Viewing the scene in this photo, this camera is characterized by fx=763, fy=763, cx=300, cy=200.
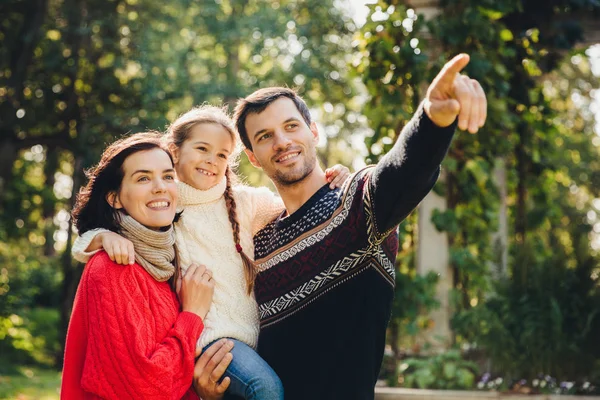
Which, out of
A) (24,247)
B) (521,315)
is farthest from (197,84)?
(521,315)

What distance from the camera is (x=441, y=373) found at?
498 centimetres

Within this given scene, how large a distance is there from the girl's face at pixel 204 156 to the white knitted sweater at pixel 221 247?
39 mm

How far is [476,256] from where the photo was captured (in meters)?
5.84

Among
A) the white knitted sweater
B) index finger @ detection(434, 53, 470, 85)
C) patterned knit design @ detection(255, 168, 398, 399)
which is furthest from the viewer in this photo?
the white knitted sweater

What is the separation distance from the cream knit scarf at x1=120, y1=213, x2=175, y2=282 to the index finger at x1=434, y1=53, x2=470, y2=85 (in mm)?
1159

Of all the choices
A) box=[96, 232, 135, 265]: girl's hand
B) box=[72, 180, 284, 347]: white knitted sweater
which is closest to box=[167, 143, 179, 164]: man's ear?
box=[72, 180, 284, 347]: white knitted sweater

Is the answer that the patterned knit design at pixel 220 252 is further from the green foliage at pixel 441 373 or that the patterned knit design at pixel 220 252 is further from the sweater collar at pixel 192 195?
the green foliage at pixel 441 373

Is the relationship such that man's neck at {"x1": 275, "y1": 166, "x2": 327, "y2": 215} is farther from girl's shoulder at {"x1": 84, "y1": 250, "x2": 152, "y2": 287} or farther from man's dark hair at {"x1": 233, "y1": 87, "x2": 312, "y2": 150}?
girl's shoulder at {"x1": 84, "y1": 250, "x2": 152, "y2": 287}

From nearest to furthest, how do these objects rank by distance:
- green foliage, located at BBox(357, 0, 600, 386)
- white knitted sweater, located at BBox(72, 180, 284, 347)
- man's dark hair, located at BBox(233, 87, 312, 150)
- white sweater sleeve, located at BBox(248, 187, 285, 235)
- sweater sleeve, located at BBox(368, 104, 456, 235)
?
sweater sleeve, located at BBox(368, 104, 456, 235)
white knitted sweater, located at BBox(72, 180, 284, 347)
man's dark hair, located at BBox(233, 87, 312, 150)
white sweater sleeve, located at BBox(248, 187, 285, 235)
green foliage, located at BBox(357, 0, 600, 386)

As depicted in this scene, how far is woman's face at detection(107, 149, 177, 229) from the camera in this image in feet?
8.42

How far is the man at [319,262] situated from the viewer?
237 centimetres

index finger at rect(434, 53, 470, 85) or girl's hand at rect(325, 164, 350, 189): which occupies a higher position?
index finger at rect(434, 53, 470, 85)

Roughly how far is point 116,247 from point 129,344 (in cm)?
32

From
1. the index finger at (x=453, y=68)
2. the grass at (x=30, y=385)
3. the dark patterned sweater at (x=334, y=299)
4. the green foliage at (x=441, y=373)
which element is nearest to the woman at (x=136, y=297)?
the dark patterned sweater at (x=334, y=299)
